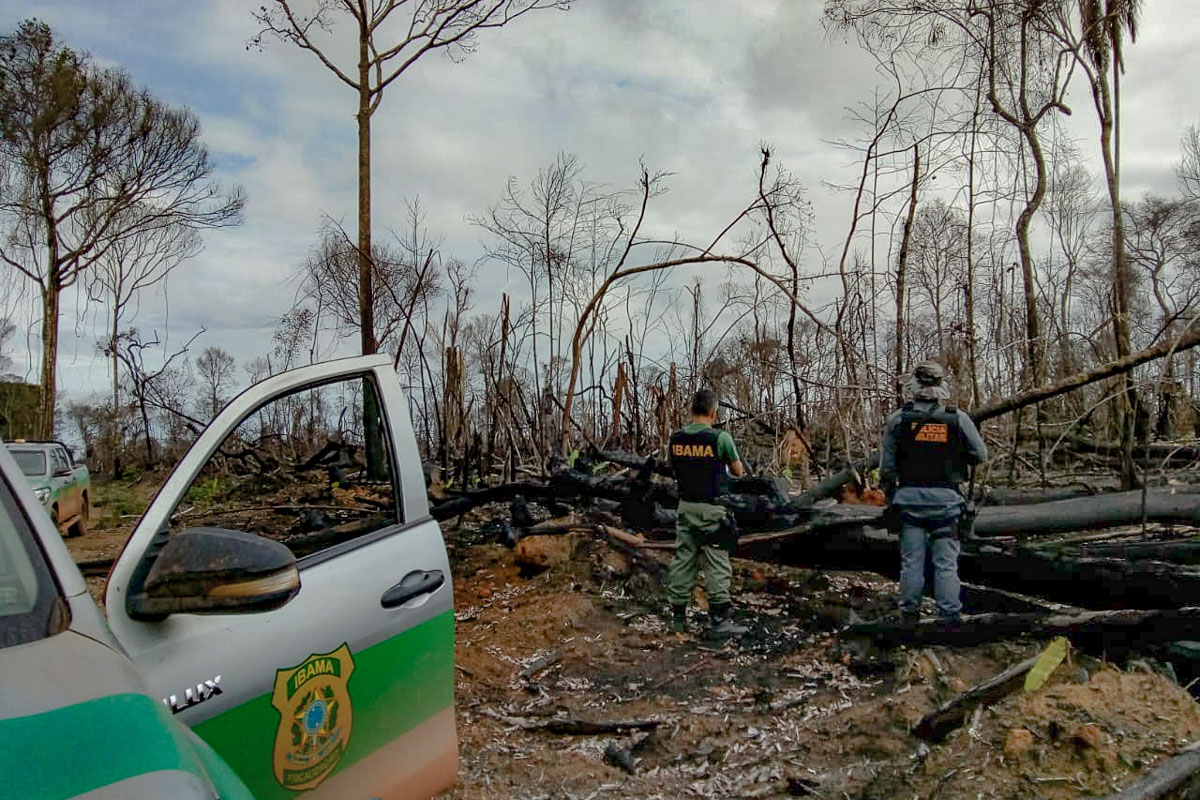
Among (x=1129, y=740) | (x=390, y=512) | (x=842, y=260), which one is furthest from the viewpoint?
(x=842, y=260)

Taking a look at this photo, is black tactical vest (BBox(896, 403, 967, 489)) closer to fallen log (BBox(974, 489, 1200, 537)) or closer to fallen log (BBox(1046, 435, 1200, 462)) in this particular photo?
fallen log (BBox(974, 489, 1200, 537))

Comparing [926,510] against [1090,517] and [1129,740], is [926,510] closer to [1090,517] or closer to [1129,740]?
[1090,517]

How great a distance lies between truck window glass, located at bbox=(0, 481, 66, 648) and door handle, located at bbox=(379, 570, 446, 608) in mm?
1027

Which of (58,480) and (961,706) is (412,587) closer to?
(961,706)

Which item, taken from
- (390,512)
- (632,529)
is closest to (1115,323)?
(632,529)

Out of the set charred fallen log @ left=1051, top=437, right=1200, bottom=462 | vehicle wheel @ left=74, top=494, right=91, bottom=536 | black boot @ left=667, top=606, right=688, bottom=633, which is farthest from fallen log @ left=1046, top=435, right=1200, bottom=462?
vehicle wheel @ left=74, top=494, right=91, bottom=536

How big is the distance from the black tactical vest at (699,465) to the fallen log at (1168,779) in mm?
3352

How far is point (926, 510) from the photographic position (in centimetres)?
604

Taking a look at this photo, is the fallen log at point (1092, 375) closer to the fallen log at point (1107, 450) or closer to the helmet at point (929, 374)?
the helmet at point (929, 374)

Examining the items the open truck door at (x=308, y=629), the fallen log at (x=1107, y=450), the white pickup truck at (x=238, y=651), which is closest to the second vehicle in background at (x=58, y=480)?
the white pickup truck at (x=238, y=651)

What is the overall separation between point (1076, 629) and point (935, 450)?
1.49 metres

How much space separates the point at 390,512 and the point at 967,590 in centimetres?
474

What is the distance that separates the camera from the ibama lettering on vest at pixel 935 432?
6051mm

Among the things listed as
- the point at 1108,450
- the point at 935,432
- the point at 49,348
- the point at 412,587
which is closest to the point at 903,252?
the point at 1108,450
